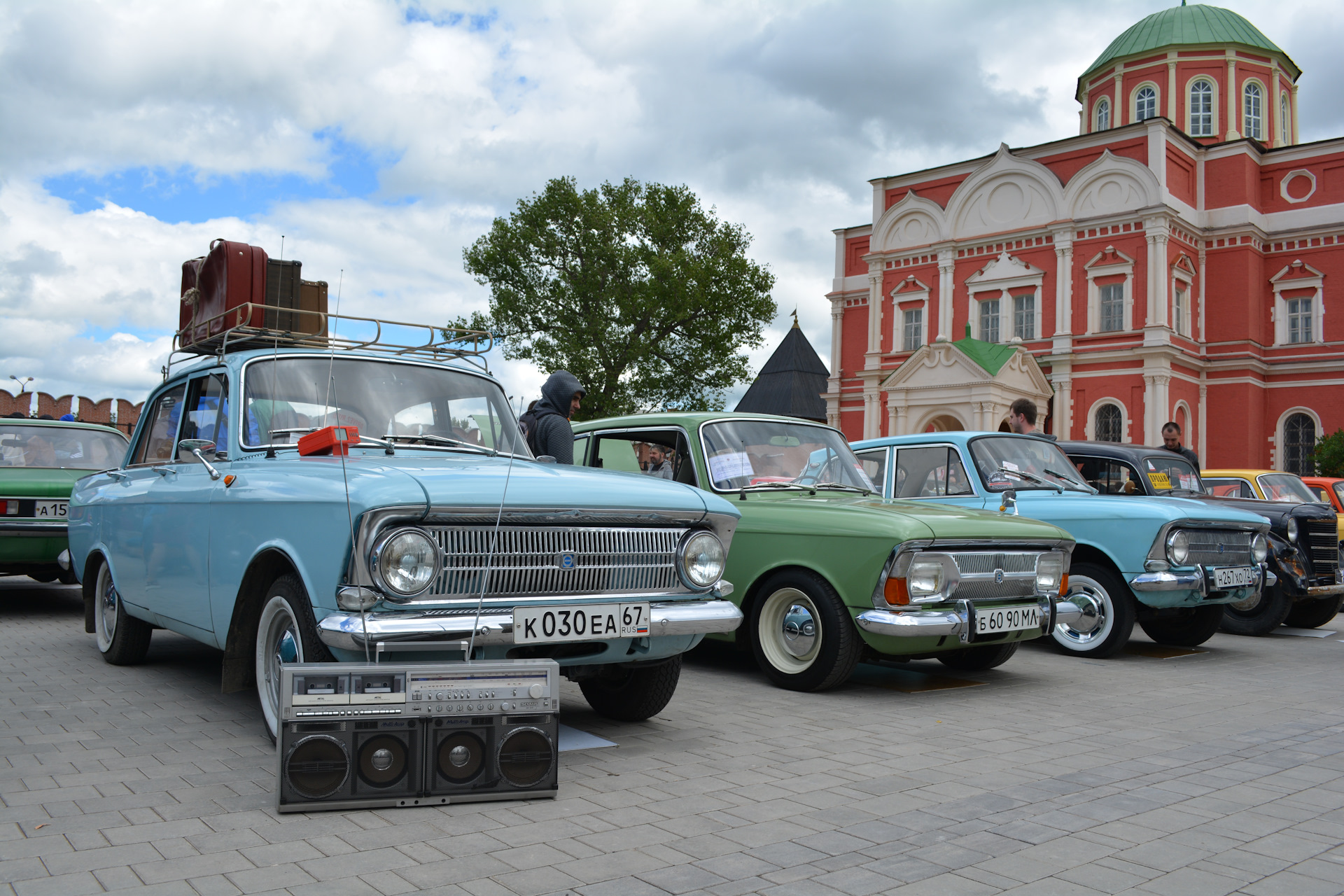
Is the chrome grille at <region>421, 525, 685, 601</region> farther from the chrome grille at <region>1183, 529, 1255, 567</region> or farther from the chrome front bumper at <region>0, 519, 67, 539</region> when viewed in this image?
the chrome front bumper at <region>0, 519, 67, 539</region>

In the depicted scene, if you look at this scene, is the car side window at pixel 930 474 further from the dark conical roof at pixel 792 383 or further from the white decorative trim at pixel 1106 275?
the dark conical roof at pixel 792 383

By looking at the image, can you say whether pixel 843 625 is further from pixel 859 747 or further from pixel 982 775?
pixel 982 775

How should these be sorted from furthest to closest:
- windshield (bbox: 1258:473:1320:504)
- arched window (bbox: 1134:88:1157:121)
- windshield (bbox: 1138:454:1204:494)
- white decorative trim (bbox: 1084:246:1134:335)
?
arched window (bbox: 1134:88:1157:121)
white decorative trim (bbox: 1084:246:1134:335)
windshield (bbox: 1258:473:1320:504)
windshield (bbox: 1138:454:1204:494)

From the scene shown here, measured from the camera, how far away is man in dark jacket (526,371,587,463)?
7453 millimetres

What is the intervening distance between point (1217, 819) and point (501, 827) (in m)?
2.63

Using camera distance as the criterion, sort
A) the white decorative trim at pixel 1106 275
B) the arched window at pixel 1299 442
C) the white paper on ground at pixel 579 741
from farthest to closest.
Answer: the arched window at pixel 1299 442
the white decorative trim at pixel 1106 275
the white paper on ground at pixel 579 741

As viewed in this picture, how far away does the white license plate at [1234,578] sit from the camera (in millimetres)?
8141

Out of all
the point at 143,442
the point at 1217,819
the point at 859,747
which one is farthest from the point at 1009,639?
the point at 143,442

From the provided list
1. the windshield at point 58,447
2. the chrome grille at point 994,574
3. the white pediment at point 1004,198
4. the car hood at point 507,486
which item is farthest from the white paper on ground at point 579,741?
the white pediment at point 1004,198

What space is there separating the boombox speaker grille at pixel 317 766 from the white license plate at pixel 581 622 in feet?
2.38

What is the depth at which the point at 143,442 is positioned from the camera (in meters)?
6.57

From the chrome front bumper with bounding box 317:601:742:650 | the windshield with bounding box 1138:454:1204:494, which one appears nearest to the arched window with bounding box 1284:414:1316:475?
the windshield with bounding box 1138:454:1204:494

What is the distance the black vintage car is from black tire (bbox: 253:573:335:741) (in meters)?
7.57

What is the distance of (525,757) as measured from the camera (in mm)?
3824
